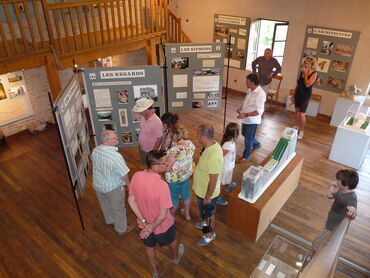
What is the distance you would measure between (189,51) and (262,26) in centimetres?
409

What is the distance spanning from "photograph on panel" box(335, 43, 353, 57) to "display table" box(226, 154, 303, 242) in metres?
4.02

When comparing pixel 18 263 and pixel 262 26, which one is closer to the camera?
pixel 18 263

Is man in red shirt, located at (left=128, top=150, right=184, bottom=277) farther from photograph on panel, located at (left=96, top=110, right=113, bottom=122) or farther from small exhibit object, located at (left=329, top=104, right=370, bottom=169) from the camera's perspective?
small exhibit object, located at (left=329, top=104, right=370, bottom=169)

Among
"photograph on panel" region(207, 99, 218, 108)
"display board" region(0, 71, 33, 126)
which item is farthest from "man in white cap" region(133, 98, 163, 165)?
"display board" region(0, 71, 33, 126)

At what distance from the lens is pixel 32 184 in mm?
5387

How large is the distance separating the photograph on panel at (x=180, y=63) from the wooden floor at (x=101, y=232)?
6.43ft

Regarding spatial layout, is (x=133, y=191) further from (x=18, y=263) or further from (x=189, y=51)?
(x=189, y=51)

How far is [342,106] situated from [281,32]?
8.79ft

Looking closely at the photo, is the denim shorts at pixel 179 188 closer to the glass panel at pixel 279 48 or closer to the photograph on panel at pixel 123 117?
the photograph on panel at pixel 123 117

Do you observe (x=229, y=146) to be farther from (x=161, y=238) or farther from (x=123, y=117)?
(x=123, y=117)

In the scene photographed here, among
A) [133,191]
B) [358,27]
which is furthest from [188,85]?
[358,27]

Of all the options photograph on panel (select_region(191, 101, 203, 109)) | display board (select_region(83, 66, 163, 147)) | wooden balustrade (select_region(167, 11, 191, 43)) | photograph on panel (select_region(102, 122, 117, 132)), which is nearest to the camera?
display board (select_region(83, 66, 163, 147))

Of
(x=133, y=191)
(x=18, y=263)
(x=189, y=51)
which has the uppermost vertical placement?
(x=189, y=51)

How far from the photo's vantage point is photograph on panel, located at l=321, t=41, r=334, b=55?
23.6 feet
